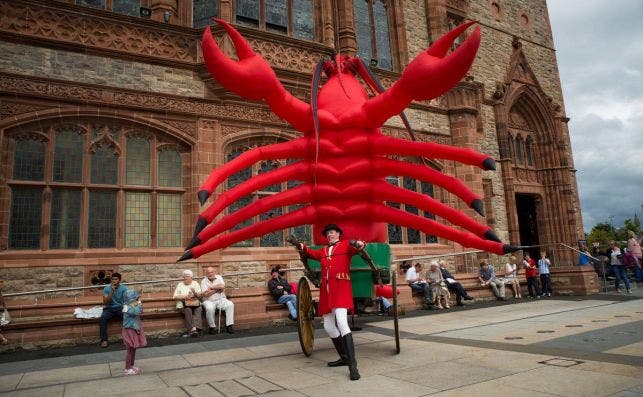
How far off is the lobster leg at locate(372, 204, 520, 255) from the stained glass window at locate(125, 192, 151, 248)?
6760 millimetres

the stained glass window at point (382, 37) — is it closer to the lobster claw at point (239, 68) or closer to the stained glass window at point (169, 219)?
the stained glass window at point (169, 219)

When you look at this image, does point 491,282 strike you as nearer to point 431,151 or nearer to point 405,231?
point 405,231

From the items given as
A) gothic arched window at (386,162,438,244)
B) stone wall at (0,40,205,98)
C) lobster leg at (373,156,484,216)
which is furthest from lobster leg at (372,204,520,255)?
gothic arched window at (386,162,438,244)

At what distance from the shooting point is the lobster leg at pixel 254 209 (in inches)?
162

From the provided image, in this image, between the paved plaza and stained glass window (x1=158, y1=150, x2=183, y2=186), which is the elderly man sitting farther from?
stained glass window (x1=158, y1=150, x2=183, y2=186)

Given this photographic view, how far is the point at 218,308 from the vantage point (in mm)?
7812

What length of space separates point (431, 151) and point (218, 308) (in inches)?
212

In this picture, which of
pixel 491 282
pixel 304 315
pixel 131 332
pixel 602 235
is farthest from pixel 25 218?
pixel 602 235

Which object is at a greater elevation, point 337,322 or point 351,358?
point 337,322

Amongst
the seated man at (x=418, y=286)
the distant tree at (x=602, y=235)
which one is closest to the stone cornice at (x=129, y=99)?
the seated man at (x=418, y=286)

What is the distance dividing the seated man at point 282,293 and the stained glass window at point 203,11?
6968mm

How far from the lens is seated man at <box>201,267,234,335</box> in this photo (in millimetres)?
7689

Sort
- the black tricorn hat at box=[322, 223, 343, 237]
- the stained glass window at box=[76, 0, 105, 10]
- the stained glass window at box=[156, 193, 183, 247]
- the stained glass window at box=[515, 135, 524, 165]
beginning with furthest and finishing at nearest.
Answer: the stained glass window at box=[515, 135, 524, 165], the stained glass window at box=[76, 0, 105, 10], the stained glass window at box=[156, 193, 183, 247], the black tricorn hat at box=[322, 223, 343, 237]

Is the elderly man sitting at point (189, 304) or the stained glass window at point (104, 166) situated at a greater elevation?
the stained glass window at point (104, 166)
